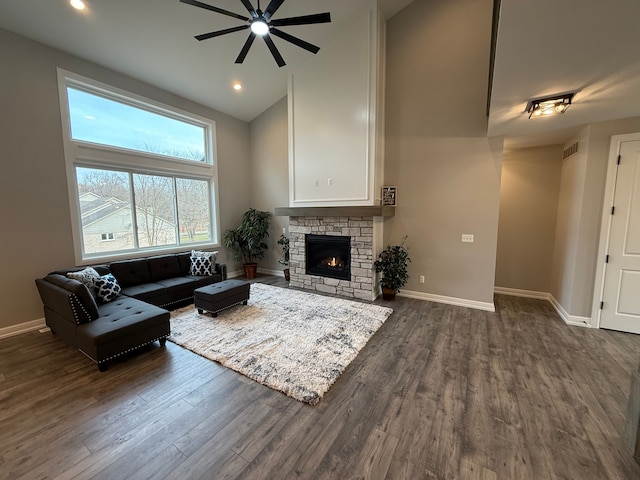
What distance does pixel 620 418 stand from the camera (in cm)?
187

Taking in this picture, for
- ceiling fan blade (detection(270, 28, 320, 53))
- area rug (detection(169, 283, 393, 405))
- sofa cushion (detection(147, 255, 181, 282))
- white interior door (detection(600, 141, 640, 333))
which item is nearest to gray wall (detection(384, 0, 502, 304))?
white interior door (detection(600, 141, 640, 333))

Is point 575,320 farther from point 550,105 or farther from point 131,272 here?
point 131,272

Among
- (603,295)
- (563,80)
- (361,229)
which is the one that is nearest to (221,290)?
(361,229)

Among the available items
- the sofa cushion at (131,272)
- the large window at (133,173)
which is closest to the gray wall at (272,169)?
the large window at (133,173)

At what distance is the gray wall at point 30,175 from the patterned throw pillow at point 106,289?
905 mm

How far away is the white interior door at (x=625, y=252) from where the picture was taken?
3037mm

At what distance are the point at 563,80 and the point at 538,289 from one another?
362cm

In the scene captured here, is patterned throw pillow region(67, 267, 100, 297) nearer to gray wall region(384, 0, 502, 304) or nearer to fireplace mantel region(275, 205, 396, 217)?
fireplace mantel region(275, 205, 396, 217)

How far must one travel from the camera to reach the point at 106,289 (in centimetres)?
326

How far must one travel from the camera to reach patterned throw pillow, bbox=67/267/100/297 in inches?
124

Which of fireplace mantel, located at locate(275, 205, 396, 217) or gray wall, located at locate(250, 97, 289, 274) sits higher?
gray wall, located at locate(250, 97, 289, 274)

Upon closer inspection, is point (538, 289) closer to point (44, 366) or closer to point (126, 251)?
point (44, 366)

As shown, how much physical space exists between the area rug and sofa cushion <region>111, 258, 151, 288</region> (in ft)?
2.69

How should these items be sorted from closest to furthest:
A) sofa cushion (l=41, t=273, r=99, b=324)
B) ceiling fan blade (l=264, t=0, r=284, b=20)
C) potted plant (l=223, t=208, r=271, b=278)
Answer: ceiling fan blade (l=264, t=0, r=284, b=20) → sofa cushion (l=41, t=273, r=99, b=324) → potted plant (l=223, t=208, r=271, b=278)
